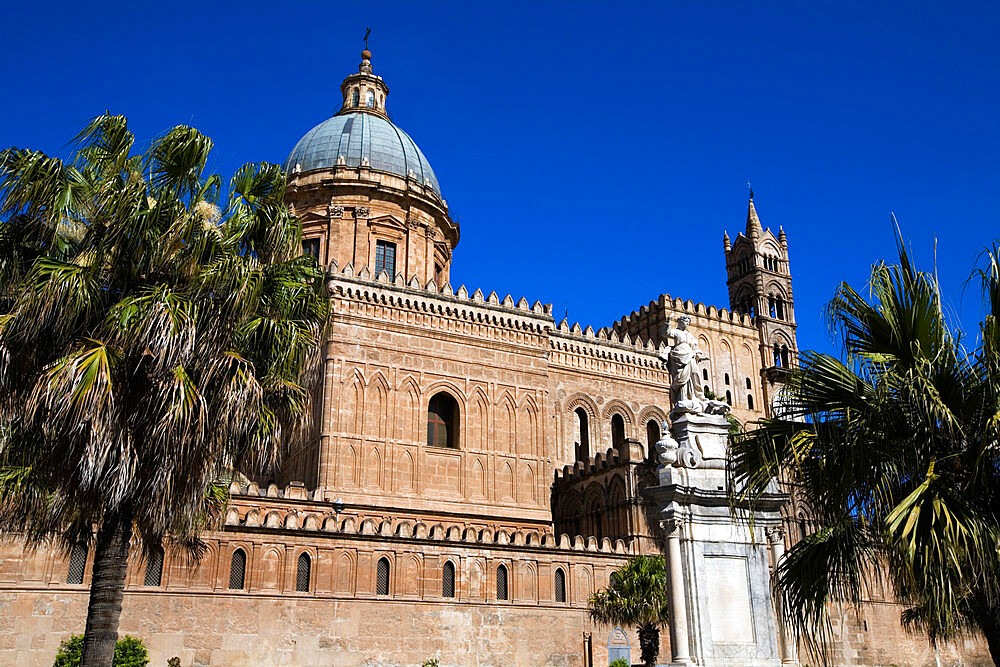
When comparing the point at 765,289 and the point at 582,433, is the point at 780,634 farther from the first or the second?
the point at 765,289

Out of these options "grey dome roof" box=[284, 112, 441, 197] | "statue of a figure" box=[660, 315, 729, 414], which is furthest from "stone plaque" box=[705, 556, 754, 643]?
"grey dome roof" box=[284, 112, 441, 197]

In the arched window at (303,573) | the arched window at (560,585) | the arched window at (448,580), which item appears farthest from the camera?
the arched window at (560,585)

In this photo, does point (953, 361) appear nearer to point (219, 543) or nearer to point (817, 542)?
point (817, 542)

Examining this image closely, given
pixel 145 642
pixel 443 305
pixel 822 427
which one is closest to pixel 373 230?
pixel 443 305

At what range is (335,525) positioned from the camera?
81.6 feet

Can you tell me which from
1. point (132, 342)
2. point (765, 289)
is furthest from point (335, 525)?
point (765, 289)

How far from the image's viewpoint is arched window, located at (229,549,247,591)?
23031mm

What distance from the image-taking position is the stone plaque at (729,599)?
416 inches

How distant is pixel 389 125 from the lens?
43.5 meters

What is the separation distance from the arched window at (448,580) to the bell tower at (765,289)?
24.6 m

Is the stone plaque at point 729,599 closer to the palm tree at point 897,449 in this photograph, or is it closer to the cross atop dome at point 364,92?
the palm tree at point 897,449

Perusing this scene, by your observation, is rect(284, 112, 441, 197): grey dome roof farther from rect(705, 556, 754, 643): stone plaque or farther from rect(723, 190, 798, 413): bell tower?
rect(705, 556, 754, 643): stone plaque

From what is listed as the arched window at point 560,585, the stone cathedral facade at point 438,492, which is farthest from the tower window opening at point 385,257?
the arched window at point 560,585

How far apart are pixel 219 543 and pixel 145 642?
2.90 metres
